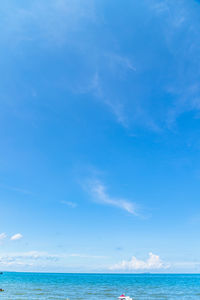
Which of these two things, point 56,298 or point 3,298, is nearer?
point 3,298

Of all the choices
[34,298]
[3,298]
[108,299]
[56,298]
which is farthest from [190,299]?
[3,298]

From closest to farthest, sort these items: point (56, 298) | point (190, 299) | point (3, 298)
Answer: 1. point (3, 298)
2. point (56, 298)
3. point (190, 299)

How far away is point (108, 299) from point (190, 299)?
58.8 ft

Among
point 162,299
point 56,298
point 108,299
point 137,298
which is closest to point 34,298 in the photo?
point 56,298

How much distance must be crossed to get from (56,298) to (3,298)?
938 centimetres

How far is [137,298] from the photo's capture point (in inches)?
1785

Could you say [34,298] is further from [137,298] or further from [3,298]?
[137,298]

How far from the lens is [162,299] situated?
4544 centimetres

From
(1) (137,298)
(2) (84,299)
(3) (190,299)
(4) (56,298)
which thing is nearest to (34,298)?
(4) (56,298)

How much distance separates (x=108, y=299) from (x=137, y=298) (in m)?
6.21

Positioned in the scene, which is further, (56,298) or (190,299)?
(190,299)

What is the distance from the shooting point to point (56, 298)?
43.7 meters

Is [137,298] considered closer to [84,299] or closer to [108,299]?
[108,299]

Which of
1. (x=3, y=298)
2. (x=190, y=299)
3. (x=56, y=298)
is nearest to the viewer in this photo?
(x=3, y=298)
